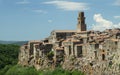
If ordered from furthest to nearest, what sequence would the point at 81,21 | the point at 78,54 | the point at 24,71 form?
1. the point at 81,21
2. the point at 24,71
3. the point at 78,54

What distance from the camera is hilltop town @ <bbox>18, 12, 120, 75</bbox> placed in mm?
72312

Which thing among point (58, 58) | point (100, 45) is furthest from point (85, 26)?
point (100, 45)

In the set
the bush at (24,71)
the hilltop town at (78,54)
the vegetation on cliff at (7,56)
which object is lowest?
the vegetation on cliff at (7,56)

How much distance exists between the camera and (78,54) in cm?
8150

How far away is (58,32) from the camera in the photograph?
339ft

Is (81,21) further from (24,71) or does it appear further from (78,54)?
(78,54)

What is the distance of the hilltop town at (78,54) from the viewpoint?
72312mm

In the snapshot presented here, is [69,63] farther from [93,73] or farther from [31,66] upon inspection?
[31,66]

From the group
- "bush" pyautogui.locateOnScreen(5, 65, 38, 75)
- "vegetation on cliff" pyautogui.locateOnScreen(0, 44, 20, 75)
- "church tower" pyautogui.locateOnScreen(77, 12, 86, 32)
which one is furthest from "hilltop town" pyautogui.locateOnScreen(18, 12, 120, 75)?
"vegetation on cliff" pyautogui.locateOnScreen(0, 44, 20, 75)

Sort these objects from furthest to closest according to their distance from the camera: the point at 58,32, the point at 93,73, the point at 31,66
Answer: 1. the point at 58,32
2. the point at 31,66
3. the point at 93,73

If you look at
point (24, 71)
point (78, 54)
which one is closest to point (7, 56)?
point (24, 71)

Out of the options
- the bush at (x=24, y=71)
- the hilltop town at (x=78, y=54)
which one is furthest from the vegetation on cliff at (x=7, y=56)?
the bush at (x=24, y=71)

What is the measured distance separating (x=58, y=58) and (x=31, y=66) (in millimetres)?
12170

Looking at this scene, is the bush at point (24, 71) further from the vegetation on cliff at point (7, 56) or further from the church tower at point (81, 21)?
the vegetation on cliff at point (7, 56)
